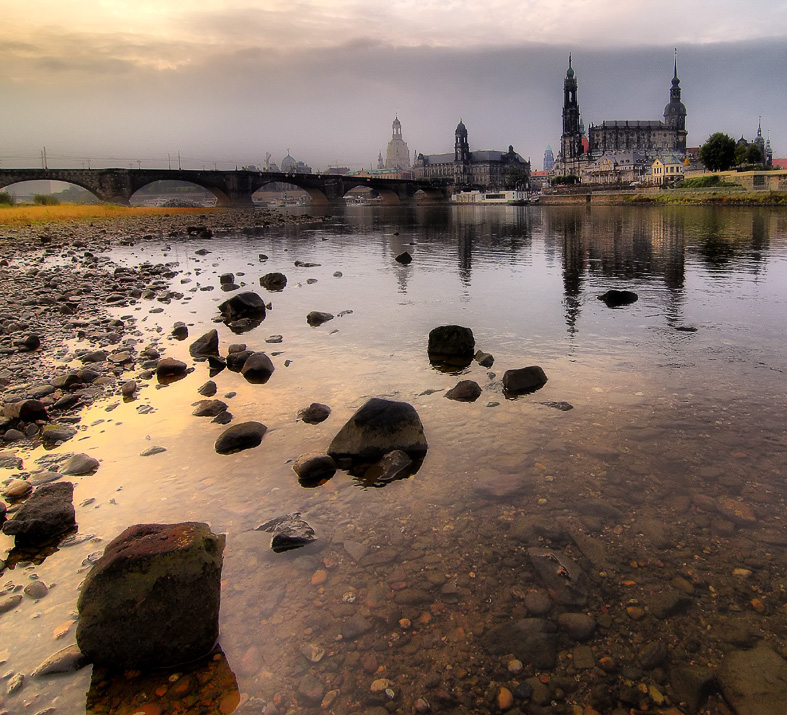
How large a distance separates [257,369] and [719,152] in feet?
479

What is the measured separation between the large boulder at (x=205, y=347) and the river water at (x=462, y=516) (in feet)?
2.33

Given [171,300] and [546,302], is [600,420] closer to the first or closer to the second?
[546,302]

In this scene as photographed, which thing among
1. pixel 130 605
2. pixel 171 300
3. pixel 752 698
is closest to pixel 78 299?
pixel 171 300

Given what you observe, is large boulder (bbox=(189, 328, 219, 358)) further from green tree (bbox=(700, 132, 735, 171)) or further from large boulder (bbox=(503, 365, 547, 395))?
green tree (bbox=(700, 132, 735, 171))

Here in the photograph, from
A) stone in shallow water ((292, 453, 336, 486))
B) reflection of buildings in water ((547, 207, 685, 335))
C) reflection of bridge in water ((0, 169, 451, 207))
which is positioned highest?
reflection of bridge in water ((0, 169, 451, 207))

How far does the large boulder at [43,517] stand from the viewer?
5.08m

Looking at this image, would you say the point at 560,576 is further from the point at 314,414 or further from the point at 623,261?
the point at 623,261

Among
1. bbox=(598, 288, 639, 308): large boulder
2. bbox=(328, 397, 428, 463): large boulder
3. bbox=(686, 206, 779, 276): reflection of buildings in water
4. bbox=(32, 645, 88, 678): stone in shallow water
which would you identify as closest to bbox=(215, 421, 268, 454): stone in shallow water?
bbox=(328, 397, 428, 463): large boulder

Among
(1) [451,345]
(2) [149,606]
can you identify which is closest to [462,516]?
(2) [149,606]

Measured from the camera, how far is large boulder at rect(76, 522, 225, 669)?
375 centimetres

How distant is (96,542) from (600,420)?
6.28 meters

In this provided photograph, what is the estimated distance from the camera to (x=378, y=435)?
22.1 feet

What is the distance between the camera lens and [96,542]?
5098mm

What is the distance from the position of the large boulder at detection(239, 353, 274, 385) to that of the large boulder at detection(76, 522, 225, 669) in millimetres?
5846
